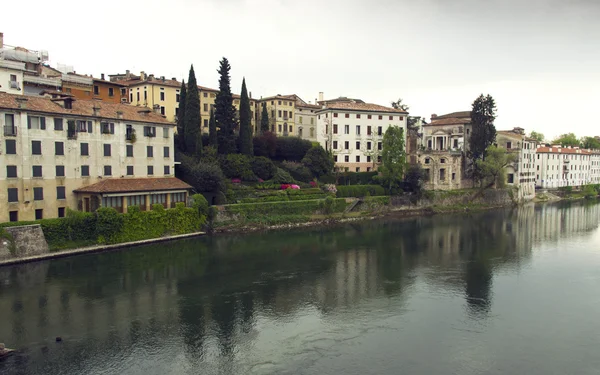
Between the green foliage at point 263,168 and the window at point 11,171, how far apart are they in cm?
2369

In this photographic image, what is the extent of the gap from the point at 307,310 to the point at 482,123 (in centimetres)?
5132

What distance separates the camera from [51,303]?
2347 cm

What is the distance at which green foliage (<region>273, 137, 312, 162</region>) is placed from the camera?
5722 centimetres

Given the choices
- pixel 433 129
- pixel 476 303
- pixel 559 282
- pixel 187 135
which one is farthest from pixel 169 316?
pixel 433 129

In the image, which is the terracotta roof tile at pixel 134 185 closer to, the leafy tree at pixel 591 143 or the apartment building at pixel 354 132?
the apartment building at pixel 354 132

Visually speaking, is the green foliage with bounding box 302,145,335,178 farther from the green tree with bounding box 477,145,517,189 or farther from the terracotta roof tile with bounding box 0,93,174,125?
the green tree with bounding box 477,145,517,189

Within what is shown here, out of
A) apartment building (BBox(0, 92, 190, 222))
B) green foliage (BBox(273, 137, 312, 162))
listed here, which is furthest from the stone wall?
green foliage (BBox(273, 137, 312, 162))

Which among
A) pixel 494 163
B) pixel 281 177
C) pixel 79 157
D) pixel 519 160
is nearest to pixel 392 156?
pixel 281 177

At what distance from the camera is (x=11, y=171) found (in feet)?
107

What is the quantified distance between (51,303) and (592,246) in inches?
1622

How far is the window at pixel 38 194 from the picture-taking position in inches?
1337

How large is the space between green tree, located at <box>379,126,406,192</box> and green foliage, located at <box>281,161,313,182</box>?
9.86m

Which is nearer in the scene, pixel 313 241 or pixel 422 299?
pixel 422 299

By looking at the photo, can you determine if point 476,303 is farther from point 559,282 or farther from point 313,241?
point 313,241
